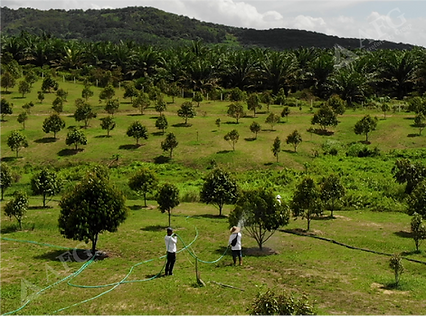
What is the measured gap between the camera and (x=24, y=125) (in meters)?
51.0

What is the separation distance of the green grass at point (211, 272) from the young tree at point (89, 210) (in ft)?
5.00

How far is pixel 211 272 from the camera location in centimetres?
1612

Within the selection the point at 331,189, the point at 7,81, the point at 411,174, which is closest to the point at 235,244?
the point at 331,189

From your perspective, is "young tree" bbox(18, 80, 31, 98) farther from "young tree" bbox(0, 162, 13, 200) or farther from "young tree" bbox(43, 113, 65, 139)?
"young tree" bbox(0, 162, 13, 200)

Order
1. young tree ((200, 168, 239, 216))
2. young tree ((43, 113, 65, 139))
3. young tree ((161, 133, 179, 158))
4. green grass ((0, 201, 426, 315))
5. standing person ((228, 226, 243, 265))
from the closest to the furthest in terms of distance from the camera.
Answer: green grass ((0, 201, 426, 315)) → standing person ((228, 226, 243, 265)) → young tree ((200, 168, 239, 216)) → young tree ((161, 133, 179, 158)) → young tree ((43, 113, 65, 139))

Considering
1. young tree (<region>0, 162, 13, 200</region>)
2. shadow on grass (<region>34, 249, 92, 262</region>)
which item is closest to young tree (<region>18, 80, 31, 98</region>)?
young tree (<region>0, 162, 13, 200</region>)

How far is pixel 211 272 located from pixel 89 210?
5907 mm

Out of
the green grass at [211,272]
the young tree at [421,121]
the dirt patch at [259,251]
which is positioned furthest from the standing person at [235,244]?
the young tree at [421,121]

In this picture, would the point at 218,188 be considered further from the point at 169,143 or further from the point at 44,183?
the point at 169,143

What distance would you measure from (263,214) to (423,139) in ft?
123

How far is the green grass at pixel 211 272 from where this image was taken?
12.5 meters

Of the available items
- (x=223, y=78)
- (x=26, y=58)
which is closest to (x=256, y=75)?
(x=223, y=78)

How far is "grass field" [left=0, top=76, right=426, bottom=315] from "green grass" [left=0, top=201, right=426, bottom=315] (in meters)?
0.05

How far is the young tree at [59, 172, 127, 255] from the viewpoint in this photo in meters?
16.9
